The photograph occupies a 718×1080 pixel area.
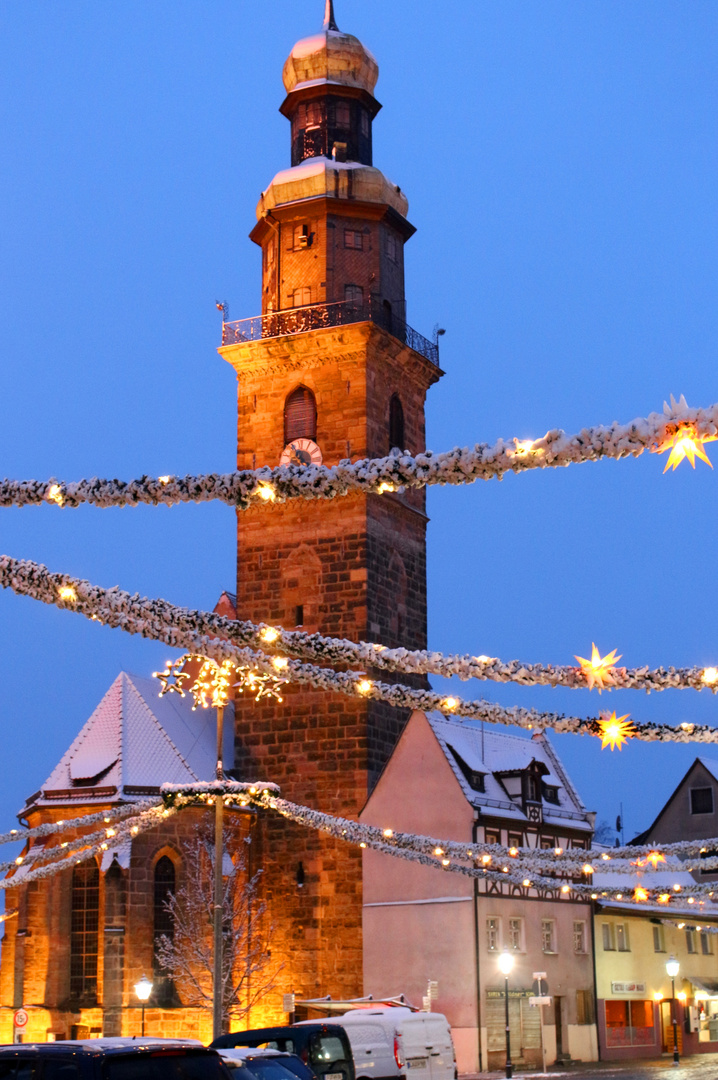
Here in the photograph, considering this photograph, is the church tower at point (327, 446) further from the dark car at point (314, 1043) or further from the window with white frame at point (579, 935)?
the dark car at point (314, 1043)

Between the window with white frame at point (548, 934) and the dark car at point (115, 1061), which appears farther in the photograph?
the window with white frame at point (548, 934)

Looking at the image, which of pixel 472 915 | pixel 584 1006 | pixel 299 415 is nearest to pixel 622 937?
pixel 584 1006

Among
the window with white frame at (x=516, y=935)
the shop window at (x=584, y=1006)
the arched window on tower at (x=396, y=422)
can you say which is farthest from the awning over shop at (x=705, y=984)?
the arched window on tower at (x=396, y=422)

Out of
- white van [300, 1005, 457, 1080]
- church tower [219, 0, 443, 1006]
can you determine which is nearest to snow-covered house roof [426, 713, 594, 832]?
church tower [219, 0, 443, 1006]

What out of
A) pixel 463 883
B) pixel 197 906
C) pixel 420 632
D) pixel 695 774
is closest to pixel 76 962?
pixel 197 906

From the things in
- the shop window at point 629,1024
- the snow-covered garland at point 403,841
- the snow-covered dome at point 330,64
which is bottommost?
the shop window at point 629,1024

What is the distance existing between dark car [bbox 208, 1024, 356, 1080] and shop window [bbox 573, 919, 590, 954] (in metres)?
22.6

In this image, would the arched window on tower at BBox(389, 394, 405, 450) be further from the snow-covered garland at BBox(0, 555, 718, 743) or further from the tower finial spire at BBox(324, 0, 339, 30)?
the snow-covered garland at BBox(0, 555, 718, 743)

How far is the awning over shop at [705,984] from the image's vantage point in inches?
1900

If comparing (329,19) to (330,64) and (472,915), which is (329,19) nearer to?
(330,64)

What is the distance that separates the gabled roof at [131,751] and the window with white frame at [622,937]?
1259 centimetres

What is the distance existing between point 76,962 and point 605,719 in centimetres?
2661

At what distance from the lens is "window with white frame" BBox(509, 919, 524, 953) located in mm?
39588

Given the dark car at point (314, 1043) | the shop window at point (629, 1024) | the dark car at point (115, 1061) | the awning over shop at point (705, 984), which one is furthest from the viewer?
the awning over shop at point (705, 984)
